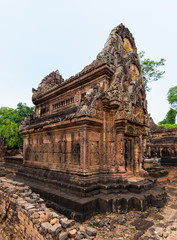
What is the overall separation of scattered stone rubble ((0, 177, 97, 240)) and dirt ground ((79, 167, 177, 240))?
719 mm

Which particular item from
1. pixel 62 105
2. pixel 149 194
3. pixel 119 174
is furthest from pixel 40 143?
pixel 149 194

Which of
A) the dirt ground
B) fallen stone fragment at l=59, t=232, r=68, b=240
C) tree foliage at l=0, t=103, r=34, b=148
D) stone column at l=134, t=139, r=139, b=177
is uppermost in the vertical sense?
tree foliage at l=0, t=103, r=34, b=148

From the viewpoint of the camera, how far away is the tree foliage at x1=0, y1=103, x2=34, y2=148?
29.0 m

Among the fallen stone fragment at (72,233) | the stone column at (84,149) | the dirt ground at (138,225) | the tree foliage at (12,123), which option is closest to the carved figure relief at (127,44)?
the stone column at (84,149)

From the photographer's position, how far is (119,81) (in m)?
7.09

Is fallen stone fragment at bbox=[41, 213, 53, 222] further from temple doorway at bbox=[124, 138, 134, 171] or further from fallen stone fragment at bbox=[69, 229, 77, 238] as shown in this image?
temple doorway at bbox=[124, 138, 134, 171]

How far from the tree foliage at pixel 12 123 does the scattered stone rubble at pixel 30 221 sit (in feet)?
79.8

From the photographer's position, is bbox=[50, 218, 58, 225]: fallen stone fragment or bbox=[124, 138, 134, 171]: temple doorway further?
bbox=[124, 138, 134, 171]: temple doorway

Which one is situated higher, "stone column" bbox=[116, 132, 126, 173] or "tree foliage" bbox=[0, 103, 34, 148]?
"tree foliage" bbox=[0, 103, 34, 148]

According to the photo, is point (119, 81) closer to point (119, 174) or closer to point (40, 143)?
point (119, 174)

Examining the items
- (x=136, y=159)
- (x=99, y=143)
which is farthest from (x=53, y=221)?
(x=136, y=159)

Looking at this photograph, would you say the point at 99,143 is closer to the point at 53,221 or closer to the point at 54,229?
the point at 53,221

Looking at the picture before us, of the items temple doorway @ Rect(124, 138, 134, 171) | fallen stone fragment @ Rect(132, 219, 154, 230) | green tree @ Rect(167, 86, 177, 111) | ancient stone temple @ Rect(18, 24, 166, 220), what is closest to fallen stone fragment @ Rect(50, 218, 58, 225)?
ancient stone temple @ Rect(18, 24, 166, 220)

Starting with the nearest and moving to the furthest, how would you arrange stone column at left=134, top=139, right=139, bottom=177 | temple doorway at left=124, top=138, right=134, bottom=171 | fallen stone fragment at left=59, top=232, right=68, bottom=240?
1. fallen stone fragment at left=59, top=232, right=68, bottom=240
2. temple doorway at left=124, top=138, right=134, bottom=171
3. stone column at left=134, top=139, right=139, bottom=177
